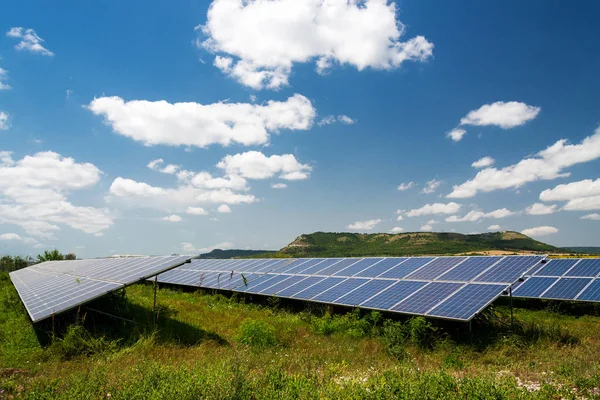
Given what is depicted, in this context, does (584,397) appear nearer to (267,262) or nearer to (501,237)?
(267,262)

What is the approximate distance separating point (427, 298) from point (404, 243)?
130 meters

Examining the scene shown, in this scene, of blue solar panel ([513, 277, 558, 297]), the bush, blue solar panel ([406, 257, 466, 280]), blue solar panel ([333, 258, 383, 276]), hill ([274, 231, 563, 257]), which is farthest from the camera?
hill ([274, 231, 563, 257])

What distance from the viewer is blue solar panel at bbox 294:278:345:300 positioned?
18766mm

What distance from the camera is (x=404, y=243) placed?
140m

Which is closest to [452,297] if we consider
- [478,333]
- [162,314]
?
[478,333]

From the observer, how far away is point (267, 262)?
31.7 m

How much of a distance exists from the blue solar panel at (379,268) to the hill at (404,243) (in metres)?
96.6

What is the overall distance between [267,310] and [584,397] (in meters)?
14.6

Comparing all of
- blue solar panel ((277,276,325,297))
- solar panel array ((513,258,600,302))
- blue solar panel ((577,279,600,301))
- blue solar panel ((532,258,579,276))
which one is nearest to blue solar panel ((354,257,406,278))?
blue solar panel ((277,276,325,297))

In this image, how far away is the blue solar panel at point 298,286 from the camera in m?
20.0

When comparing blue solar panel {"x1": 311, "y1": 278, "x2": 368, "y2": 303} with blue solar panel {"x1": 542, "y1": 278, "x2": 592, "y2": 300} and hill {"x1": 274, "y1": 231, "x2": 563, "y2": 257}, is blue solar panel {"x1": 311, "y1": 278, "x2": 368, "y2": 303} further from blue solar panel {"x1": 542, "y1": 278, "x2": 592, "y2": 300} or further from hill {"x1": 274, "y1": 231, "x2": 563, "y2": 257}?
hill {"x1": 274, "y1": 231, "x2": 563, "y2": 257}

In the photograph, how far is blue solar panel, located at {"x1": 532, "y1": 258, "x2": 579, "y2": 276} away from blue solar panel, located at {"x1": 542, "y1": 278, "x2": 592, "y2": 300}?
189cm

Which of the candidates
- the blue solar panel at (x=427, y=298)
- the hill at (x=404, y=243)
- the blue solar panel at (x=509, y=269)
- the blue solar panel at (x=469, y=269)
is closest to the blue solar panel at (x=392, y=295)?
the blue solar panel at (x=427, y=298)

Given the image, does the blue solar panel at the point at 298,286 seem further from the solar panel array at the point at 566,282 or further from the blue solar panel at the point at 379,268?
the solar panel array at the point at 566,282
